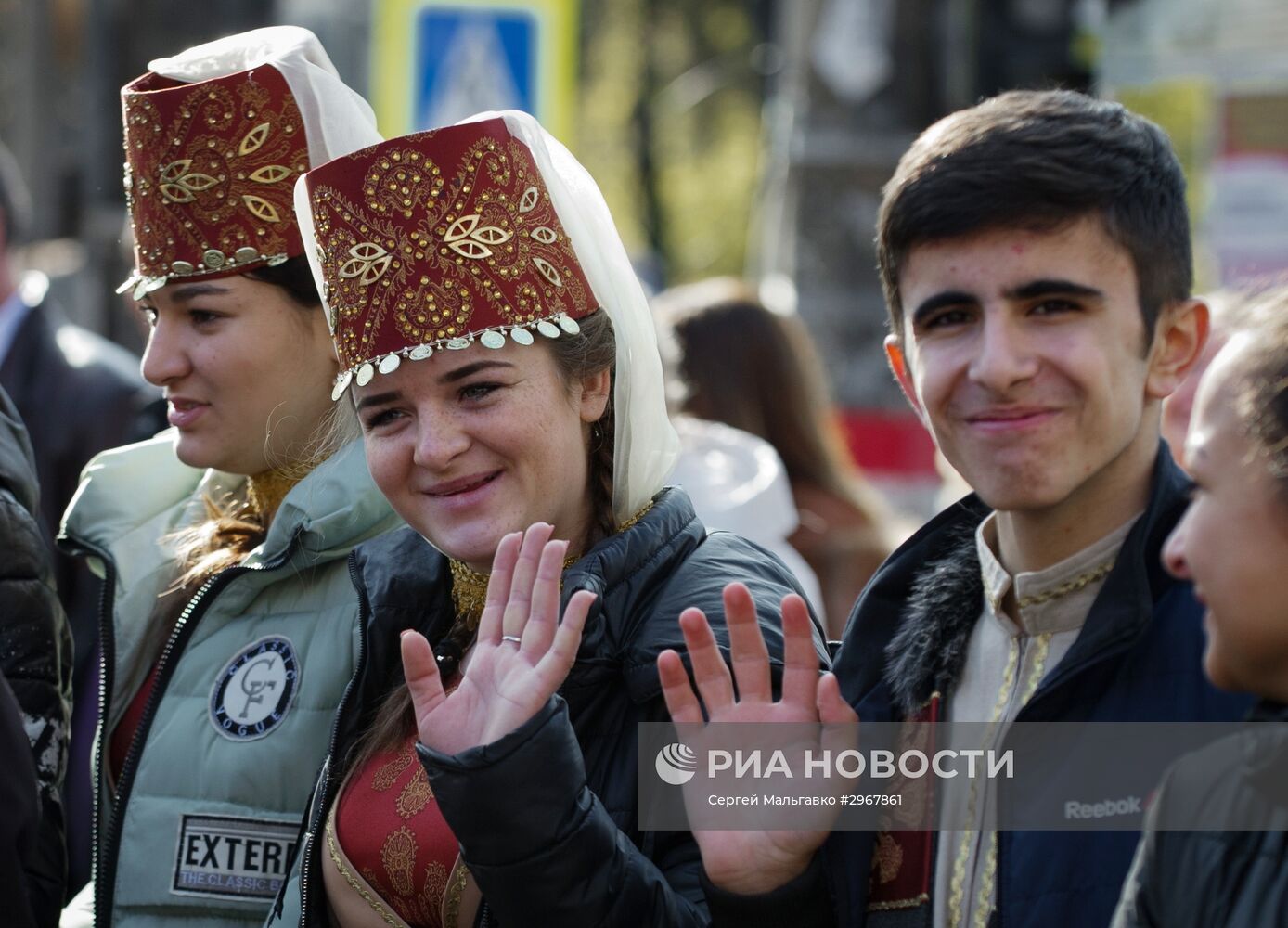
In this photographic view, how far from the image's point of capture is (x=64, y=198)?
15.4 m

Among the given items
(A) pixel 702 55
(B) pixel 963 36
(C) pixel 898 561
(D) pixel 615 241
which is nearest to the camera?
(C) pixel 898 561

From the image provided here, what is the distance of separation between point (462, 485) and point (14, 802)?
835 millimetres

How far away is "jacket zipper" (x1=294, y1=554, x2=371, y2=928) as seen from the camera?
9.50 ft

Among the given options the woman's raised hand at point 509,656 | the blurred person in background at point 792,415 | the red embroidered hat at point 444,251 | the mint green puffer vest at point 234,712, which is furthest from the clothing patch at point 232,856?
the blurred person in background at point 792,415

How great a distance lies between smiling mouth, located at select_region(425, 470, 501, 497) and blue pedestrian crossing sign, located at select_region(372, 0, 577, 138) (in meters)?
4.03

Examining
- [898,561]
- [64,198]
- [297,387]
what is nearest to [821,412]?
[297,387]

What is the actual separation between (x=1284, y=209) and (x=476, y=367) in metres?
6.95

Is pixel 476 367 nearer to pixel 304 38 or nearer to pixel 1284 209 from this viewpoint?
pixel 304 38

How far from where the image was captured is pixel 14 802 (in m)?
2.60

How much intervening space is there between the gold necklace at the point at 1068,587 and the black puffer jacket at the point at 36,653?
65.9 inches

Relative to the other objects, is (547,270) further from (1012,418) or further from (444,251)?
(1012,418)

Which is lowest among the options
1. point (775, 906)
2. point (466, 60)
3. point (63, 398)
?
point (775, 906)

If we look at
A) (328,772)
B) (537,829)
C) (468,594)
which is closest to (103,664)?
(328,772)

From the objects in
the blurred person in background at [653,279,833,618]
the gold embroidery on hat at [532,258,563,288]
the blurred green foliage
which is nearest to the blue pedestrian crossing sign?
the blurred person in background at [653,279,833,618]
